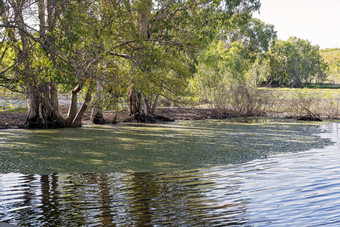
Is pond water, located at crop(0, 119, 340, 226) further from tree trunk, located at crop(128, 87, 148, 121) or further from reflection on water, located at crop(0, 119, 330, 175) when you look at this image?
tree trunk, located at crop(128, 87, 148, 121)

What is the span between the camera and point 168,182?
7867mm

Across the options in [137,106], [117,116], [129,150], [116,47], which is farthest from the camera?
[117,116]

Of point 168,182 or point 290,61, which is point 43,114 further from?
point 290,61

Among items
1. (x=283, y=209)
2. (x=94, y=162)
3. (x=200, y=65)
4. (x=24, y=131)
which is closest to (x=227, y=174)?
(x=283, y=209)

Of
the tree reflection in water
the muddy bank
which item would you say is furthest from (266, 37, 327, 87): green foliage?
the tree reflection in water

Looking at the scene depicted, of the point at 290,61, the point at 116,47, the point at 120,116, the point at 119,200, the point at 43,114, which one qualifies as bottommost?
the point at 119,200

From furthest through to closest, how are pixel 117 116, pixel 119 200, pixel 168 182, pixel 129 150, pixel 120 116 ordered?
pixel 117 116 → pixel 120 116 → pixel 129 150 → pixel 168 182 → pixel 119 200

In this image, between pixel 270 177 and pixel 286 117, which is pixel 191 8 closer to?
pixel 286 117

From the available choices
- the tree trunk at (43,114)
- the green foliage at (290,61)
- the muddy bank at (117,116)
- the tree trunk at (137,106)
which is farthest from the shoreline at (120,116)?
the green foliage at (290,61)

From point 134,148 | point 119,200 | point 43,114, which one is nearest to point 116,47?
point 43,114

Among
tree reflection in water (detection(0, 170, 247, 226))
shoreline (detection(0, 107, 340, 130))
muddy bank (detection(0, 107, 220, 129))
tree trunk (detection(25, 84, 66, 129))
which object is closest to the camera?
tree reflection in water (detection(0, 170, 247, 226))

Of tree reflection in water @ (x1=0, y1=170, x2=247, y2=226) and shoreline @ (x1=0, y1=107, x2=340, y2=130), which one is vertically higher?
shoreline @ (x1=0, y1=107, x2=340, y2=130)

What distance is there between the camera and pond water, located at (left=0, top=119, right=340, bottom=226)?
567 cm

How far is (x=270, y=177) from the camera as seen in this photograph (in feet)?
26.9
